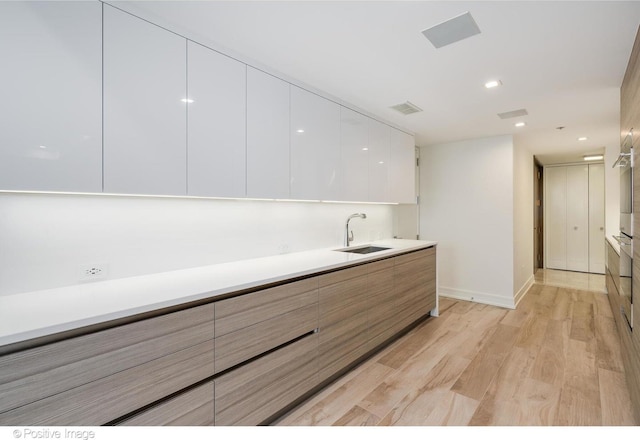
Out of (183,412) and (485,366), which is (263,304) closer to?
(183,412)

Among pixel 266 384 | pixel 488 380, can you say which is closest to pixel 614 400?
pixel 488 380

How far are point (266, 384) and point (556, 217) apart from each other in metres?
7.38

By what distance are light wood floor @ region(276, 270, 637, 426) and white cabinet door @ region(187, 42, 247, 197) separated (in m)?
1.56

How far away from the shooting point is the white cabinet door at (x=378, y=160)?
3.20m

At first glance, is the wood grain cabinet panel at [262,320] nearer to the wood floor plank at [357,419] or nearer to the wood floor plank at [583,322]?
the wood floor plank at [357,419]

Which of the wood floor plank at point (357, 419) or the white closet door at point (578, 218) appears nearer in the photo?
the wood floor plank at point (357, 419)

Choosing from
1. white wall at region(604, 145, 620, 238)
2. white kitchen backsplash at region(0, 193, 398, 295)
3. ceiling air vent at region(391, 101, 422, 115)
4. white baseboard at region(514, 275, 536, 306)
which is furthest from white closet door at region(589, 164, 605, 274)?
white kitchen backsplash at region(0, 193, 398, 295)

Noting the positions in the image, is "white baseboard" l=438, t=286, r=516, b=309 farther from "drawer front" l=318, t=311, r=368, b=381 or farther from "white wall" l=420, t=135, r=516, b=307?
"drawer front" l=318, t=311, r=368, b=381

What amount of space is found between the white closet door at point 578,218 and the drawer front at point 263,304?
692 cm

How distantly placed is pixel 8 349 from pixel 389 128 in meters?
3.46

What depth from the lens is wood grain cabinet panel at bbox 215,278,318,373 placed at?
59.9 inches

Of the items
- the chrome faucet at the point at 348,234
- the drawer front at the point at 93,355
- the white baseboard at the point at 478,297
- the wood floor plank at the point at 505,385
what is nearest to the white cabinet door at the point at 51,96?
the drawer front at the point at 93,355

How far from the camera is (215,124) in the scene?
1849mm

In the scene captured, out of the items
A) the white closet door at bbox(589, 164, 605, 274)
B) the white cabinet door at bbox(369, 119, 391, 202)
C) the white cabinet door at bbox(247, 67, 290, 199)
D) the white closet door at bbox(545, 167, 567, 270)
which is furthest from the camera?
the white closet door at bbox(545, 167, 567, 270)
